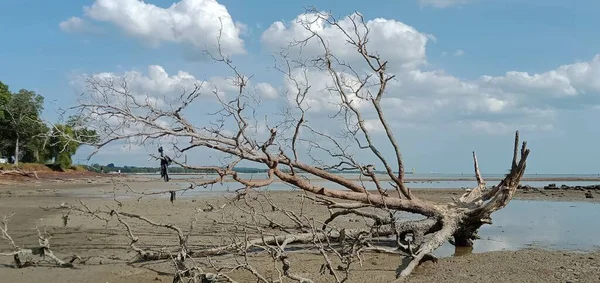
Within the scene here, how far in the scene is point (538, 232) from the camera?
43.3 ft

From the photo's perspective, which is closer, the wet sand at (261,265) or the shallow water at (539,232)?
the wet sand at (261,265)

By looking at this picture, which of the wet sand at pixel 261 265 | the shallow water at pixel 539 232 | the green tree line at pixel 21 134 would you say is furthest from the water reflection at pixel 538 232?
the green tree line at pixel 21 134

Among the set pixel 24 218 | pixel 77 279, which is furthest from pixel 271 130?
pixel 24 218

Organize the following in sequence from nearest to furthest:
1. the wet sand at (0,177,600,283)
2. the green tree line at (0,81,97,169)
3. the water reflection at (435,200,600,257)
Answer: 1. the wet sand at (0,177,600,283)
2. the water reflection at (435,200,600,257)
3. the green tree line at (0,81,97,169)

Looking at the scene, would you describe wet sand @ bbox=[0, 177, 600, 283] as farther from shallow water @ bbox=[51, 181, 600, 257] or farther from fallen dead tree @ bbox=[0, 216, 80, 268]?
shallow water @ bbox=[51, 181, 600, 257]

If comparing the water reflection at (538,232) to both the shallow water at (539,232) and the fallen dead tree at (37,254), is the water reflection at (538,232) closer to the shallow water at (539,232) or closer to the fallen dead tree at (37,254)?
the shallow water at (539,232)

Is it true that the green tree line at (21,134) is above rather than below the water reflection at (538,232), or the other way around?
above

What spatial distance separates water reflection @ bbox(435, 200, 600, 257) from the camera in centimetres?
1083

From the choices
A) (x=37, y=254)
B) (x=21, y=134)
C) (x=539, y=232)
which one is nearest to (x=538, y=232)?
(x=539, y=232)

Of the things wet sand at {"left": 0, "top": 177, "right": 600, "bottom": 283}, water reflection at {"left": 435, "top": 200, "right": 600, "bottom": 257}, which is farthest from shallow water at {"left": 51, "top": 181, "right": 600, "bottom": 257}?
wet sand at {"left": 0, "top": 177, "right": 600, "bottom": 283}

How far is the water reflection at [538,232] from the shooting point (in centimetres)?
1083

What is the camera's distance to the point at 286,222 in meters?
14.4

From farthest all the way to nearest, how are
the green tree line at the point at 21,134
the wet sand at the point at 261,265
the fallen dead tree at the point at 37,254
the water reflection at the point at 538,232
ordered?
the green tree line at the point at 21,134 < the water reflection at the point at 538,232 < the fallen dead tree at the point at 37,254 < the wet sand at the point at 261,265

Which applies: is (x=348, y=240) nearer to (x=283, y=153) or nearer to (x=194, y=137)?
(x=283, y=153)
